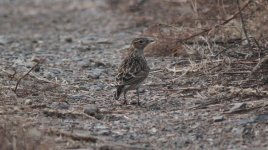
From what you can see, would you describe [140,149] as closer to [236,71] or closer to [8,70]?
[236,71]

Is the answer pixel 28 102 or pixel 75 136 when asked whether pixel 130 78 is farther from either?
pixel 75 136

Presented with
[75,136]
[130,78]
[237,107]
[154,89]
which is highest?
[130,78]

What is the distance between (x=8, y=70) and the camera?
1091 centimetres

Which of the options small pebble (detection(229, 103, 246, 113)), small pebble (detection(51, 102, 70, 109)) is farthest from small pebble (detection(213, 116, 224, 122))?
small pebble (detection(51, 102, 70, 109))

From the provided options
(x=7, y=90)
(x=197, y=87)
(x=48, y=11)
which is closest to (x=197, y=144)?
(x=197, y=87)

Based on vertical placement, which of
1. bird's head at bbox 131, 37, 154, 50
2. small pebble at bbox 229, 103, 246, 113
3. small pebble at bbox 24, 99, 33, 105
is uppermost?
bird's head at bbox 131, 37, 154, 50

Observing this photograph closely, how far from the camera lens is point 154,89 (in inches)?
384

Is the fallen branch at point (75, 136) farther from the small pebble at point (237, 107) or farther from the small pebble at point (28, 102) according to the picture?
the small pebble at point (237, 107)

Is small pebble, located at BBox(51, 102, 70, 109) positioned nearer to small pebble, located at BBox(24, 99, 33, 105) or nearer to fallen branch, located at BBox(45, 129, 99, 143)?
small pebble, located at BBox(24, 99, 33, 105)

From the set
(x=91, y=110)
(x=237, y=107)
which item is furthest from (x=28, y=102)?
(x=237, y=107)

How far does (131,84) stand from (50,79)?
2145 millimetres

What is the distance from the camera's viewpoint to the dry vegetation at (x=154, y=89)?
23.6 ft

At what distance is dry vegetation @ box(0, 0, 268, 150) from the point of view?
23.6 ft

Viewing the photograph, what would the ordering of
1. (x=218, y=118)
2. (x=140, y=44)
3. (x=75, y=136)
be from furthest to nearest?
1. (x=140, y=44)
2. (x=218, y=118)
3. (x=75, y=136)
